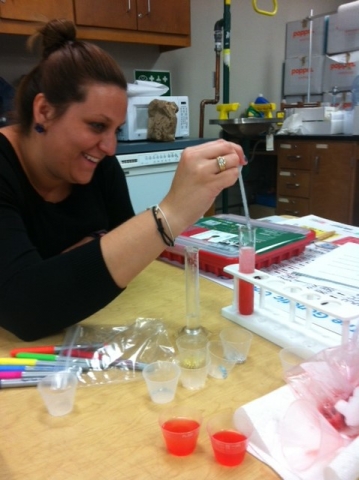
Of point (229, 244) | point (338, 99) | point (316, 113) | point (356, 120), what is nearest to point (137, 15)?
point (316, 113)

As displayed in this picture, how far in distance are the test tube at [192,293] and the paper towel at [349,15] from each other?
2.40 metres

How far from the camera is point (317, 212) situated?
305cm

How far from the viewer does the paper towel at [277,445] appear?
38 cm

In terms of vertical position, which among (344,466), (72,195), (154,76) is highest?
(154,76)

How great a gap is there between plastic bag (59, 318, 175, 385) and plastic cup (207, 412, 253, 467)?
0.50 ft

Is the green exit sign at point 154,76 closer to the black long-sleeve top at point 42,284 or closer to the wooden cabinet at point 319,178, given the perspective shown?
the wooden cabinet at point 319,178

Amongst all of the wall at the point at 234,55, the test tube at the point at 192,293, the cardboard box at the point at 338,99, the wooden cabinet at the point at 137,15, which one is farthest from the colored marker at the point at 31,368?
the cardboard box at the point at 338,99

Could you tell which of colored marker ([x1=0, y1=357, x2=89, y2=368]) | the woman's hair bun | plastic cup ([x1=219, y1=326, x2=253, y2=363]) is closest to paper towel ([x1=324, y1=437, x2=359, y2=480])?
plastic cup ([x1=219, y1=326, x2=253, y2=363])

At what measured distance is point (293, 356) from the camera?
24.4 inches

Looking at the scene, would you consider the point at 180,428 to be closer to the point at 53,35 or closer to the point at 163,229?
the point at 163,229

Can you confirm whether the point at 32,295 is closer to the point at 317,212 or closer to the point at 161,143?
the point at 161,143

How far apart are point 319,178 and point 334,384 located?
8.82ft

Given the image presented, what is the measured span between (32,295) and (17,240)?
12 cm

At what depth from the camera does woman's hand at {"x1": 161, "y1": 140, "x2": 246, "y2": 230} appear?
705 mm
